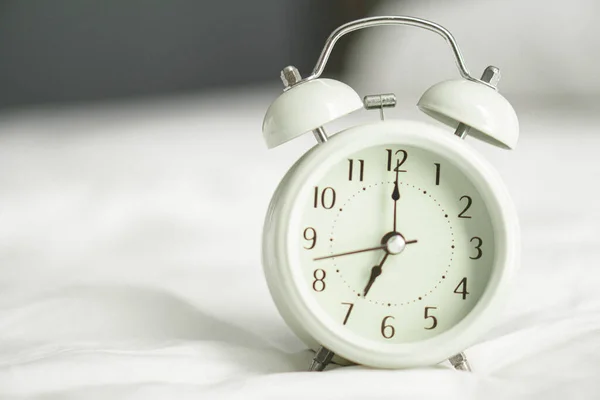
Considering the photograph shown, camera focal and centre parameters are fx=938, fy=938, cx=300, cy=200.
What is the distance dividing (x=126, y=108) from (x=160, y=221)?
93 cm

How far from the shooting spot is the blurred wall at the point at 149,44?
2766 millimetres

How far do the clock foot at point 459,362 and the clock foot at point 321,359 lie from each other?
0.14 meters

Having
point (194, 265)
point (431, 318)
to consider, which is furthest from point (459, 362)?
point (194, 265)

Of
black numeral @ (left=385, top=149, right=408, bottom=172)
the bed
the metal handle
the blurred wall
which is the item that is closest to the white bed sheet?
the bed

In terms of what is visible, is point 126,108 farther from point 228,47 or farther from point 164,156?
point 164,156

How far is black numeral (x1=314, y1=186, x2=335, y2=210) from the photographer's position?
3.51 ft

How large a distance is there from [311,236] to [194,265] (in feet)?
2.07

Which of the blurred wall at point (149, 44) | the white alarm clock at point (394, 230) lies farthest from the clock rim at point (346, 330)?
the blurred wall at point (149, 44)

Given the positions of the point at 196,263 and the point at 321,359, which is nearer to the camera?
the point at 321,359

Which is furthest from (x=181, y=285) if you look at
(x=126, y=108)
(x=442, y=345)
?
(x=126, y=108)

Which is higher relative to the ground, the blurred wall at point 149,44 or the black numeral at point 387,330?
the blurred wall at point 149,44

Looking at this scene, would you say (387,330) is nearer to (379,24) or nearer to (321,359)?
(321,359)

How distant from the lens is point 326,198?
1071 mm

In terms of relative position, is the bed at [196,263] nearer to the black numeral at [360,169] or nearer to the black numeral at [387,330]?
the black numeral at [387,330]
